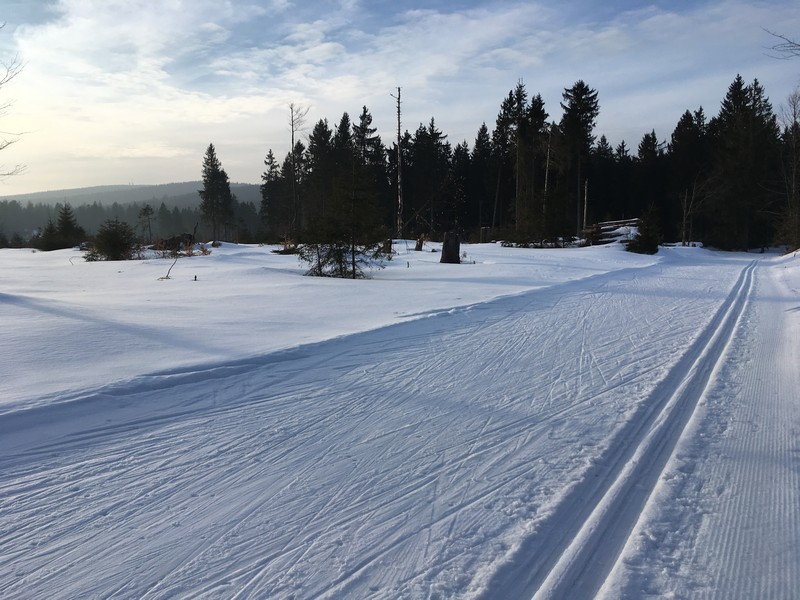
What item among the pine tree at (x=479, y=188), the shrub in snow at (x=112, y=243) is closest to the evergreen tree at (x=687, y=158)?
the pine tree at (x=479, y=188)

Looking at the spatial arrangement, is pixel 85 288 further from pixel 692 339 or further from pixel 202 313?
pixel 692 339

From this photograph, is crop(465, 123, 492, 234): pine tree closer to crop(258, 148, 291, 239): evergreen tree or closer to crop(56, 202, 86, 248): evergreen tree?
crop(258, 148, 291, 239): evergreen tree

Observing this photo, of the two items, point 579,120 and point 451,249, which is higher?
point 579,120

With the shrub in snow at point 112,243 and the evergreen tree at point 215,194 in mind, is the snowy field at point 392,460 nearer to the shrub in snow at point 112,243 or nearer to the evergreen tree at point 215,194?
the shrub in snow at point 112,243

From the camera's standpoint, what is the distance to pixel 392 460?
353cm

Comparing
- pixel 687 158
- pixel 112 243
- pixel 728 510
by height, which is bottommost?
pixel 728 510

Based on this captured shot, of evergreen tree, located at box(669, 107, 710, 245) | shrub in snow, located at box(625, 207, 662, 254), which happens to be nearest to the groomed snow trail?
shrub in snow, located at box(625, 207, 662, 254)

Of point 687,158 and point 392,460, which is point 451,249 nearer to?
point 392,460

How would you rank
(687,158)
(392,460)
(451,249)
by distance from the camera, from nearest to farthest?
(392,460)
(451,249)
(687,158)

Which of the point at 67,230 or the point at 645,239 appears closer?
the point at 645,239

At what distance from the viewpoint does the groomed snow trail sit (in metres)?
2.39

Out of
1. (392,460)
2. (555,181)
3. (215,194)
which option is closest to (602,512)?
(392,460)

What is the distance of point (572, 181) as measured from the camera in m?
51.0

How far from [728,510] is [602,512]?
736 mm
